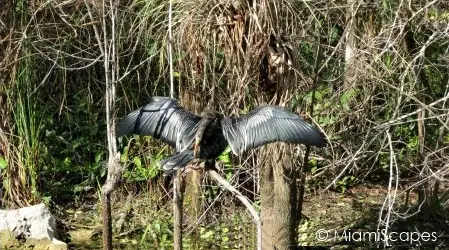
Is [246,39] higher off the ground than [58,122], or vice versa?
[246,39]

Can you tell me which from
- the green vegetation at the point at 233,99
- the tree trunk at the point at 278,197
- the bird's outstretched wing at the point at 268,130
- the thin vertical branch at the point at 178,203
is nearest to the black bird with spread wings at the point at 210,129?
the bird's outstretched wing at the point at 268,130

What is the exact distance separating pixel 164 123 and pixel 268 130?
0.69 metres

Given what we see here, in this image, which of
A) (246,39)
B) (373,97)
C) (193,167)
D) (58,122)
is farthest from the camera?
(58,122)

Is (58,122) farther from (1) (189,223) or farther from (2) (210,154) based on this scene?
(2) (210,154)

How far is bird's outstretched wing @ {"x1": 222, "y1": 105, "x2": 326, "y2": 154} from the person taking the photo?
418cm

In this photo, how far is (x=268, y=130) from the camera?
14.0 feet

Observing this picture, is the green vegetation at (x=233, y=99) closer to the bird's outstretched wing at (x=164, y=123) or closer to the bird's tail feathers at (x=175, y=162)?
the bird's outstretched wing at (x=164, y=123)

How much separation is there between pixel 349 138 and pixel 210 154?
4.62 feet

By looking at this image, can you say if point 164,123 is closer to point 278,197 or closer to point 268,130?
point 268,130

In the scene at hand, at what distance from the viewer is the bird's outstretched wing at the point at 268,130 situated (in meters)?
4.18

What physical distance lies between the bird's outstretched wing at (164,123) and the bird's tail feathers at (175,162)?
0.51 feet

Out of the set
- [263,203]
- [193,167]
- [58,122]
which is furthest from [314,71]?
[58,122]

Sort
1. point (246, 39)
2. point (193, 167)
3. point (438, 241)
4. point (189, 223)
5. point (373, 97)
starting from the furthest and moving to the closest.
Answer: point (189, 223) < point (438, 241) < point (373, 97) < point (246, 39) < point (193, 167)

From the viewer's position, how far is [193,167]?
4336mm
